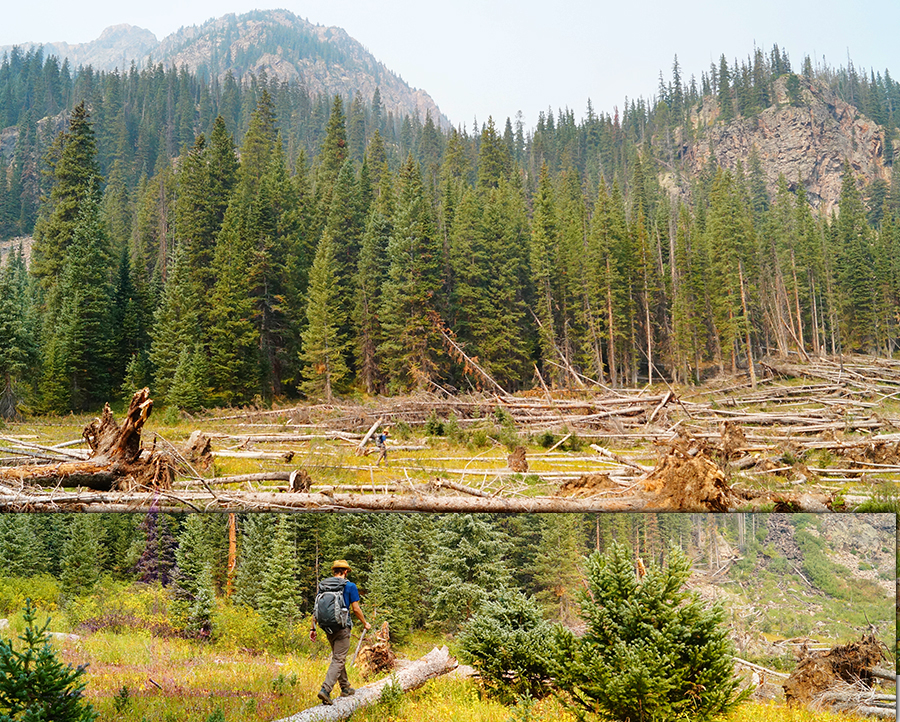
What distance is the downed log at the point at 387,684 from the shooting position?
627 centimetres

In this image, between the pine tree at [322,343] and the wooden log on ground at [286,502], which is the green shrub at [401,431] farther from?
the pine tree at [322,343]

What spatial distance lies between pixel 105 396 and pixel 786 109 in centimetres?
16478

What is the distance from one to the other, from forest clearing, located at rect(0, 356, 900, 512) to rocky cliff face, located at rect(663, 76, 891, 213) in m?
129

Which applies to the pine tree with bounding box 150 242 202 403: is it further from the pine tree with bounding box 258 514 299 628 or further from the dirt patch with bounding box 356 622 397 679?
the dirt patch with bounding box 356 622 397 679

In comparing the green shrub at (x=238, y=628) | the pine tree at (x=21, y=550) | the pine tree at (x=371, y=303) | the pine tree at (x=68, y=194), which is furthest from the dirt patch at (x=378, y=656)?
the pine tree at (x=68, y=194)

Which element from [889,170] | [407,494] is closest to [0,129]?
[407,494]

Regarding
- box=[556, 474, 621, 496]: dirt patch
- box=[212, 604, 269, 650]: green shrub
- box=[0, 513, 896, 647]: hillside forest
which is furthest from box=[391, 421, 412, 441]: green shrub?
box=[212, 604, 269, 650]: green shrub

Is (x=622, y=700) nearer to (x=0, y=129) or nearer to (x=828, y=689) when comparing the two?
(x=828, y=689)

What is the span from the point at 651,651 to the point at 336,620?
321cm

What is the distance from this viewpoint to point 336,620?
630 cm

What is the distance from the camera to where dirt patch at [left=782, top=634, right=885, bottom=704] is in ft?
21.4

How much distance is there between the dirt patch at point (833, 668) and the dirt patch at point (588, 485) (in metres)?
5.73

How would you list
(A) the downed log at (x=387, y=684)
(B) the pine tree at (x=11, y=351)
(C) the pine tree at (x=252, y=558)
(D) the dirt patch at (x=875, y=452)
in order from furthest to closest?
(B) the pine tree at (x=11, y=351) → (D) the dirt patch at (x=875, y=452) → (C) the pine tree at (x=252, y=558) → (A) the downed log at (x=387, y=684)

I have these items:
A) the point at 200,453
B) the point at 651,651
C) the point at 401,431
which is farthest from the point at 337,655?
the point at 401,431
